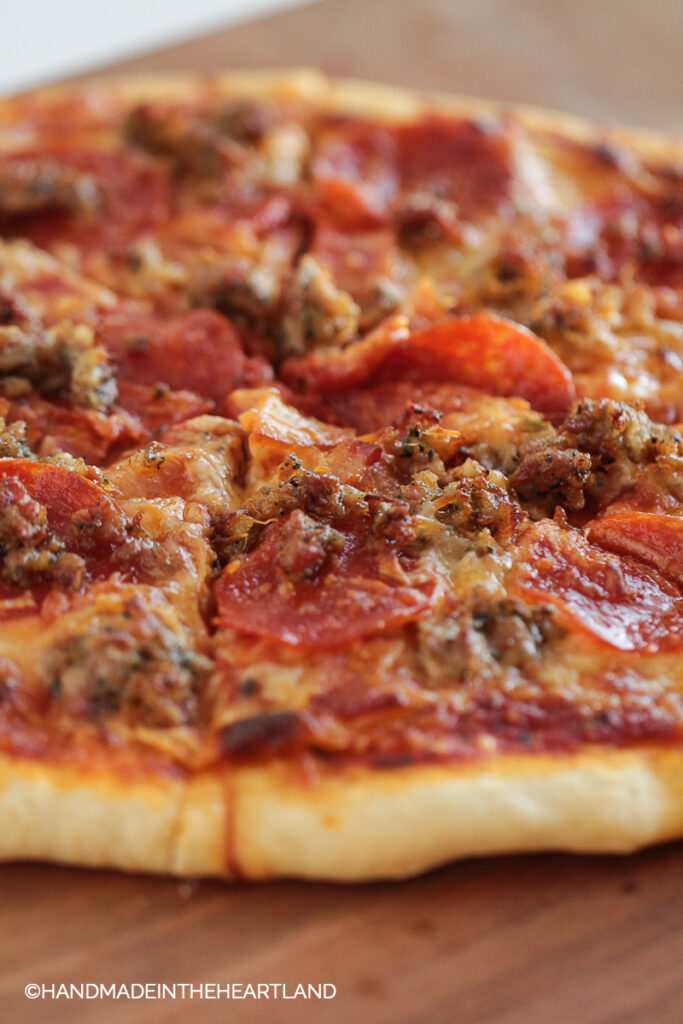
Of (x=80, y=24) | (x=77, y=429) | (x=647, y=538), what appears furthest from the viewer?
(x=80, y=24)

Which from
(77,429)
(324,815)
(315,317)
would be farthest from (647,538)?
(77,429)

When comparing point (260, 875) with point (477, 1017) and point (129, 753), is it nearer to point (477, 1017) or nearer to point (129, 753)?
point (129, 753)

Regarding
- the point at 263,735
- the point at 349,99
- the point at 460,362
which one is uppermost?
the point at 349,99

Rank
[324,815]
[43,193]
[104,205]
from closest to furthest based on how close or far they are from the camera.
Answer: [324,815]
[43,193]
[104,205]

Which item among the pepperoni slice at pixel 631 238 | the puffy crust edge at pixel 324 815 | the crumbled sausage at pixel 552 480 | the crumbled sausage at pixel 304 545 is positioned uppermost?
the pepperoni slice at pixel 631 238

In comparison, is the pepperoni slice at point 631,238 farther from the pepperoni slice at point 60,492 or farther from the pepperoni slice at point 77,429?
the pepperoni slice at point 60,492

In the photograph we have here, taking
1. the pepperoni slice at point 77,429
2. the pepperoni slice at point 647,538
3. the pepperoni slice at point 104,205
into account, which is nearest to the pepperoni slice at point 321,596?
the pepperoni slice at point 647,538

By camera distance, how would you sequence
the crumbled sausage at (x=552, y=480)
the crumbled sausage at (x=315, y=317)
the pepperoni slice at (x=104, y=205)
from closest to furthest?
the crumbled sausage at (x=552, y=480) < the crumbled sausage at (x=315, y=317) < the pepperoni slice at (x=104, y=205)

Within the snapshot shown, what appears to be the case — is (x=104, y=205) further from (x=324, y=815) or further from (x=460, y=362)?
(x=324, y=815)
